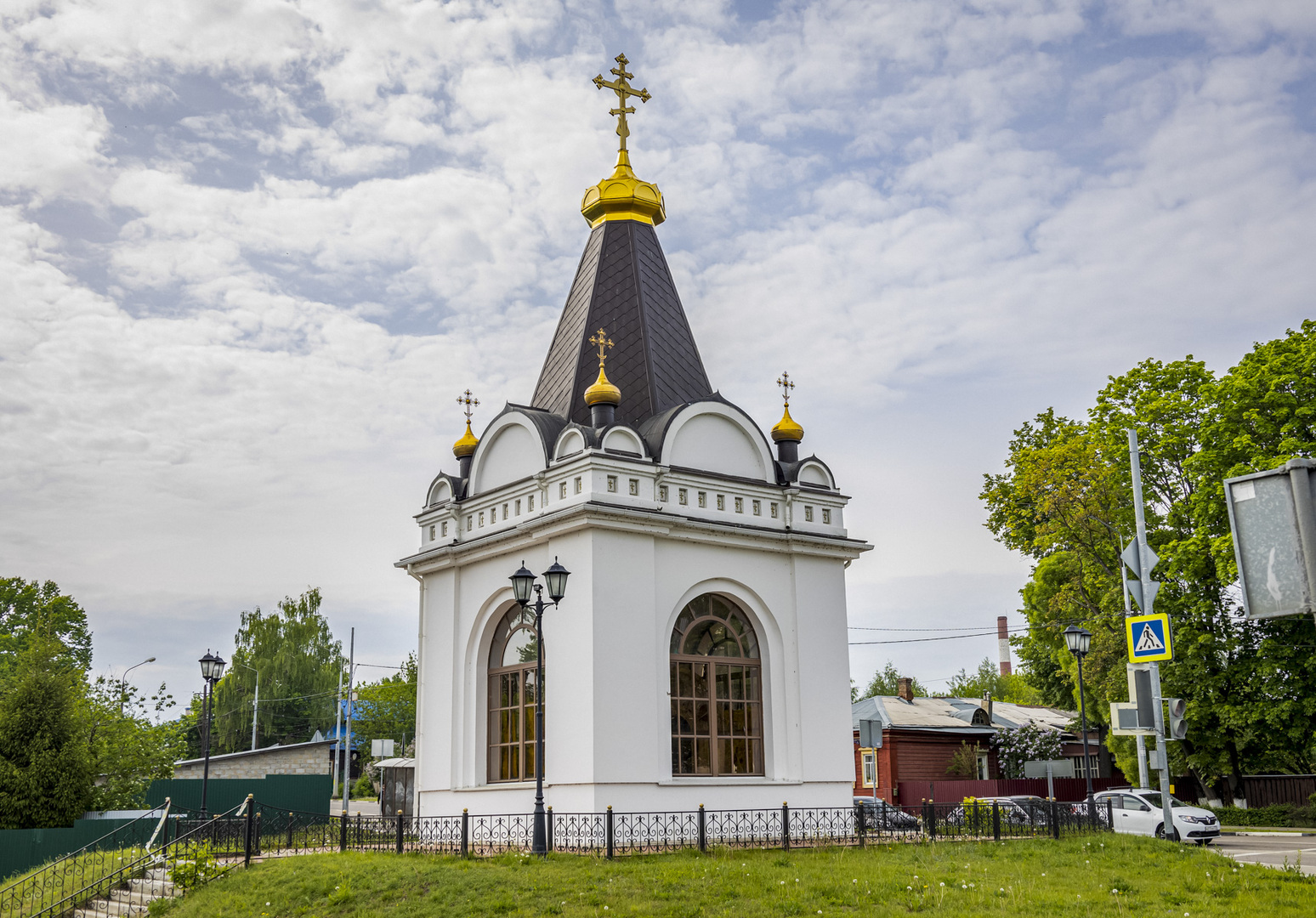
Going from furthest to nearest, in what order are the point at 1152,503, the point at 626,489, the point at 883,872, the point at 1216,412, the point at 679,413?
the point at 1152,503
the point at 1216,412
the point at 679,413
the point at 626,489
the point at 883,872

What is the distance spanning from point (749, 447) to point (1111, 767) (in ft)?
79.6

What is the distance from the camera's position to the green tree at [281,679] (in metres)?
53.8

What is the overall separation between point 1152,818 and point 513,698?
13.6 meters

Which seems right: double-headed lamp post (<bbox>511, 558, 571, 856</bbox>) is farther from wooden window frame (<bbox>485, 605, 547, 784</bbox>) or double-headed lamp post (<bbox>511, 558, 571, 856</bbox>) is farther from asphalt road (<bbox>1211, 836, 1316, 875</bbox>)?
asphalt road (<bbox>1211, 836, 1316, 875</bbox>)

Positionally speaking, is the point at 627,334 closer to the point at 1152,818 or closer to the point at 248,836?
the point at 248,836

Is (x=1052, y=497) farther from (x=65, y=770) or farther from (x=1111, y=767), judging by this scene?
(x=65, y=770)

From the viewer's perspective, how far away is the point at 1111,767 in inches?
1415

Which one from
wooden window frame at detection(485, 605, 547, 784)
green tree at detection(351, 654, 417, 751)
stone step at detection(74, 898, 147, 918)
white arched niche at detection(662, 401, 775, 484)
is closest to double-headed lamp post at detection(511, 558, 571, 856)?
wooden window frame at detection(485, 605, 547, 784)

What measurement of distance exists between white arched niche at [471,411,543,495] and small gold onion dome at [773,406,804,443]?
4.49 meters

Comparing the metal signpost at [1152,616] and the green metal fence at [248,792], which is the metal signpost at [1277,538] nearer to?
the metal signpost at [1152,616]

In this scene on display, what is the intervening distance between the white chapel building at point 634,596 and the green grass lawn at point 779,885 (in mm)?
2484

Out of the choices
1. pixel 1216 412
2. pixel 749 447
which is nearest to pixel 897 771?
pixel 1216 412

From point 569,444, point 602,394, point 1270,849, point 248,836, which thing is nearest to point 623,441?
point 569,444

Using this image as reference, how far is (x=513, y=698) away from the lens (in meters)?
17.7
